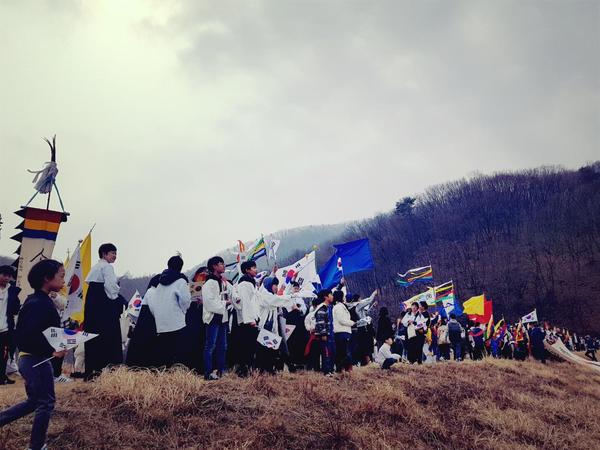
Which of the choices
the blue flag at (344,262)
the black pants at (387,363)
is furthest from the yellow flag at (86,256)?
the black pants at (387,363)

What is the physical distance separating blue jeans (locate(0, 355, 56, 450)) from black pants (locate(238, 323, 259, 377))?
4.46 m

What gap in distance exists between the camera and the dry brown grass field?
16.4 feet

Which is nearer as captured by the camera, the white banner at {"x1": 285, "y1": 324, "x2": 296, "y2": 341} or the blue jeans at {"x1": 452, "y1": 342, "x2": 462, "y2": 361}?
the white banner at {"x1": 285, "y1": 324, "x2": 296, "y2": 341}

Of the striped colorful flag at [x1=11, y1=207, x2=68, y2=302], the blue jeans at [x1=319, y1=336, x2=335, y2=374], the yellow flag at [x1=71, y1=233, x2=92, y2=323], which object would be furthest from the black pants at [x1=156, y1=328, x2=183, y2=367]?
the striped colorful flag at [x1=11, y1=207, x2=68, y2=302]

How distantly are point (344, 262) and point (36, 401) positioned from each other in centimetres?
1080

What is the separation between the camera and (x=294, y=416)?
6.02m

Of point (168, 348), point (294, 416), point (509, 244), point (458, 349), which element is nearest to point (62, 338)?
point (294, 416)

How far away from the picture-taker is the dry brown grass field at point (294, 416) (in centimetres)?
498

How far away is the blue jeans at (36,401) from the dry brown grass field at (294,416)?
53 centimetres

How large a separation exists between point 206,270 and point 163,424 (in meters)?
3.40

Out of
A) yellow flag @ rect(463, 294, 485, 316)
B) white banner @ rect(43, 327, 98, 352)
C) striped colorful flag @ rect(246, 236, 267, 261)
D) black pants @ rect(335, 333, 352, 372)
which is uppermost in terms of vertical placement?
striped colorful flag @ rect(246, 236, 267, 261)

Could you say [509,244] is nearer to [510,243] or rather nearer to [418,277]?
[510,243]

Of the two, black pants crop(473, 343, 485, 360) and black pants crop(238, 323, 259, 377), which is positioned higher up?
black pants crop(238, 323, 259, 377)

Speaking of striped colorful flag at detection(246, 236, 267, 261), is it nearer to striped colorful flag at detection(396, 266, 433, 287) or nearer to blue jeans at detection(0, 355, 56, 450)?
blue jeans at detection(0, 355, 56, 450)
